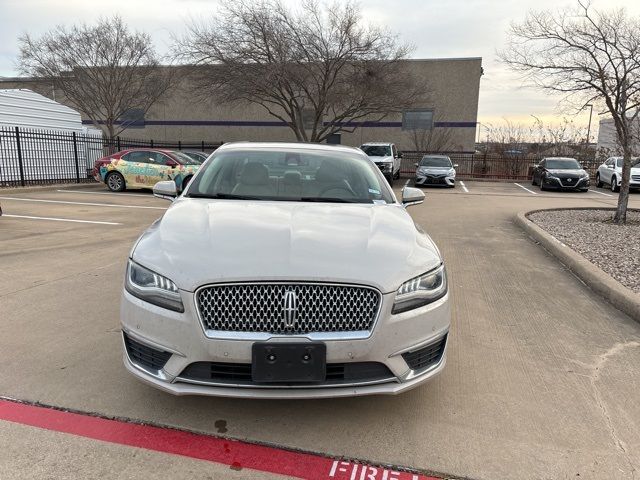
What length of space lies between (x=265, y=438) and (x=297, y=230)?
1.19 meters

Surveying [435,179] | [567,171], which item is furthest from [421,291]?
[567,171]

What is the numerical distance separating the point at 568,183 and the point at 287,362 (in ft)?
69.4

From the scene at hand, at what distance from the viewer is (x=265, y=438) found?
2639 millimetres

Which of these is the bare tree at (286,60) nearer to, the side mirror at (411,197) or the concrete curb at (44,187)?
the concrete curb at (44,187)

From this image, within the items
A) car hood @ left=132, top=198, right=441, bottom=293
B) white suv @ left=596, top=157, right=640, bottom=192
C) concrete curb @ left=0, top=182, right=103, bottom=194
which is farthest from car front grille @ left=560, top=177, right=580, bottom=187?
car hood @ left=132, top=198, right=441, bottom=293

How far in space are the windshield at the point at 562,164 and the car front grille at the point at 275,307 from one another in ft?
71.0

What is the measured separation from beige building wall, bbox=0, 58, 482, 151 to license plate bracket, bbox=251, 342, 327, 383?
90.8 feet

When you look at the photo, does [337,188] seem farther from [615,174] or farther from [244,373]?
[615,174]

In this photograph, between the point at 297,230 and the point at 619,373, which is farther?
the point at 619,373

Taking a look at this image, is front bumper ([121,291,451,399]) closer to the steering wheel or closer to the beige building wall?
the steering wheel

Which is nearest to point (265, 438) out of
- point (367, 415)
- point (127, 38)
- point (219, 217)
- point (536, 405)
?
point (367, 415)

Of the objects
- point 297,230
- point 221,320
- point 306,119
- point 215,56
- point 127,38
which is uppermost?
point 127,38

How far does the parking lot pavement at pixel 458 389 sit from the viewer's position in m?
2.58

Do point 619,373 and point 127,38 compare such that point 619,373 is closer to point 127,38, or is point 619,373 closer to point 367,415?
point 367,415
